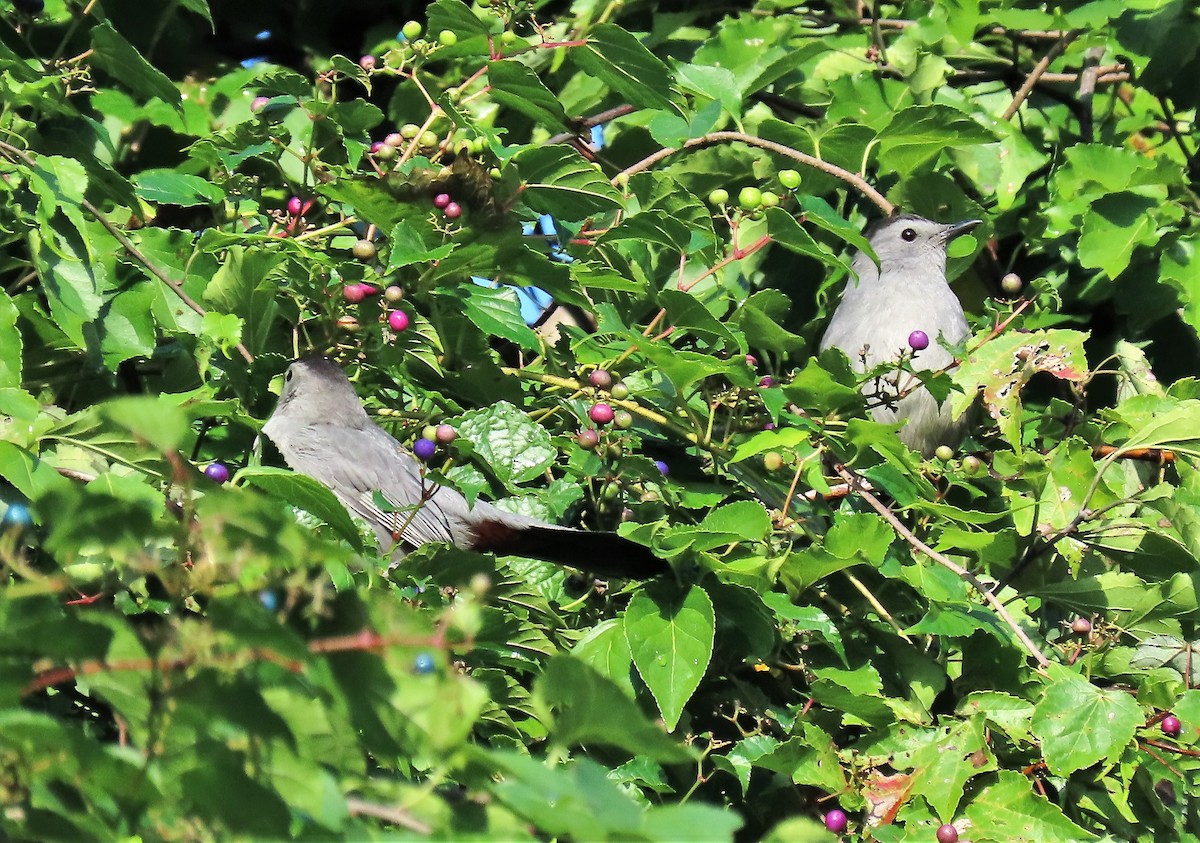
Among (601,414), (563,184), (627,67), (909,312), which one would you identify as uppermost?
(627,67)

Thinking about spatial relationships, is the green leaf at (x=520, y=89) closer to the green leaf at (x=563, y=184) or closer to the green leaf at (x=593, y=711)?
the green leaf at (x=563, y=184)

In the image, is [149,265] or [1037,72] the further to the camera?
[1037,72]

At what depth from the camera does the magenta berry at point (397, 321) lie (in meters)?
2.82

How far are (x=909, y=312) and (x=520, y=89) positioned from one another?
1.80 meters

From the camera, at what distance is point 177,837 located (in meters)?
1.07

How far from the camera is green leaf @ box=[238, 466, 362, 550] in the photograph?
212 centimetres

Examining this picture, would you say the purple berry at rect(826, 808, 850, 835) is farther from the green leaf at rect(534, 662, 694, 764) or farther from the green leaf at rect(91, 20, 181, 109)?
the green leaf at rect(91, 20, 181, 109)

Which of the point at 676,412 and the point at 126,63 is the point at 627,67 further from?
the point at 126,63

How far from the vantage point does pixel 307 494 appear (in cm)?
216

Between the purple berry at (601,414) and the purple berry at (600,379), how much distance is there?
112 millimetres

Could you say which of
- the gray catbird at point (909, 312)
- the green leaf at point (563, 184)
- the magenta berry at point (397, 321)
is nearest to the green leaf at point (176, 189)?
the magenta berry at point (397, 321)

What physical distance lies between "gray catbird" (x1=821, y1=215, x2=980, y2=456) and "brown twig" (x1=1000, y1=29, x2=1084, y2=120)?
364 millimetres

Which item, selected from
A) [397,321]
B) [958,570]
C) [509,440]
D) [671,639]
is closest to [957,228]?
[958,570]

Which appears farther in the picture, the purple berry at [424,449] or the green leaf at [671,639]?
the purple berry at [424,449]
